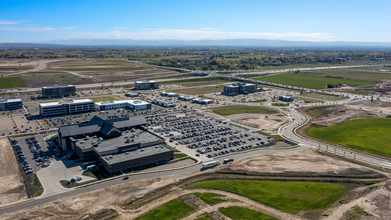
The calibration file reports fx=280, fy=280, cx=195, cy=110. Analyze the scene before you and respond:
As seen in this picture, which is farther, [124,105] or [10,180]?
[124,105]

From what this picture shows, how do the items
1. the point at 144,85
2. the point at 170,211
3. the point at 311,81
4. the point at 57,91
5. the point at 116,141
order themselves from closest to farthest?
the point at 170,211 → the point at 116,141 → the point at 57,91 → the point at 144,85 → the point at 311,81

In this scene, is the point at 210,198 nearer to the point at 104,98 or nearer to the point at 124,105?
the point at 124,105

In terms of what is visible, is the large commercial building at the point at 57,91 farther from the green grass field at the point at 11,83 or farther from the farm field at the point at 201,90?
the farm field at the point at 201,90

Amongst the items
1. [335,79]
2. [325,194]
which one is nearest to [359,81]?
[335,79]

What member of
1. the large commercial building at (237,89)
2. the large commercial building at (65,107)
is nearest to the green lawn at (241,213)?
the large commercial building at (65,107)

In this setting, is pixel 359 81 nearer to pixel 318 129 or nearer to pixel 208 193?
pixel 318 129

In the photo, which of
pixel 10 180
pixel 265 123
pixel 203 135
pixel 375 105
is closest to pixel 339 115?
pixel 375 105
